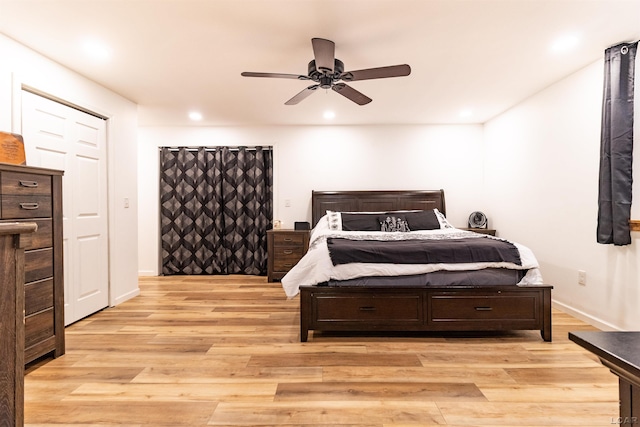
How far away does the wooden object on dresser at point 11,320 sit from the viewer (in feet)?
2.84

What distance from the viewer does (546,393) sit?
184 cm

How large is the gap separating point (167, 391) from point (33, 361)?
1.08 m

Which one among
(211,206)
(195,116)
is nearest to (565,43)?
(195,116)

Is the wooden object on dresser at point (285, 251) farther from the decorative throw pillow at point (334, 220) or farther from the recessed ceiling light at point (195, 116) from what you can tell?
the recessed ceiling light at point (195, 116)

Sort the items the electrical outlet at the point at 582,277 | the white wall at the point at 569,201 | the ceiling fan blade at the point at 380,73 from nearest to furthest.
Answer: the ceiling fan blade at the point at 380,73 → the white wall at the point at 569,201 → the electrical outlet at the point at 582,277

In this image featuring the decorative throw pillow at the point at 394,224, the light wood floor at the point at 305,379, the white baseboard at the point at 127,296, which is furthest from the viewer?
the decorative throw pillow at the point at 394,224

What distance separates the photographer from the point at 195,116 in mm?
4602

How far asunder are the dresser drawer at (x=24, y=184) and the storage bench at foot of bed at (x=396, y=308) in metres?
1.84

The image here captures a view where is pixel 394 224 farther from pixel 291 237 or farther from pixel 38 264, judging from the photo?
pixel 38 264

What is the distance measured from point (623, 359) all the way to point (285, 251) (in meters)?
4.26

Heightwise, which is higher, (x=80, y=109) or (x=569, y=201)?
(x=80, y=109)

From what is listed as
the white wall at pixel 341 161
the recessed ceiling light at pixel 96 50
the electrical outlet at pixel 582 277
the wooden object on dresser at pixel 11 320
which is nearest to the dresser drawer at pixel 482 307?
the electrical outlet at pixel 582 277

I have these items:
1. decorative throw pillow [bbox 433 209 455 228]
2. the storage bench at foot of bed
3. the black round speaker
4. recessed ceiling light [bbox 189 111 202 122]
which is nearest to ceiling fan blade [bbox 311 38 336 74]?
the storage bench at foot of bed

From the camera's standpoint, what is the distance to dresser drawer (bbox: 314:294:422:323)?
8.42ft
